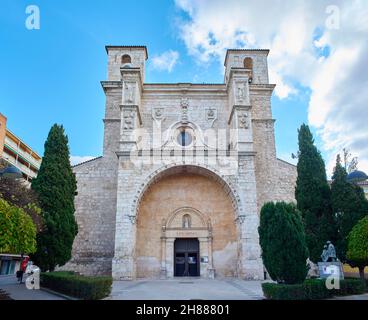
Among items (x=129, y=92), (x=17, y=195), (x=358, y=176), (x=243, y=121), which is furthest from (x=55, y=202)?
(x=358, y=176)

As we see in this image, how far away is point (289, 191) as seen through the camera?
19.0m

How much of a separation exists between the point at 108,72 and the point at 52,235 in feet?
42.6

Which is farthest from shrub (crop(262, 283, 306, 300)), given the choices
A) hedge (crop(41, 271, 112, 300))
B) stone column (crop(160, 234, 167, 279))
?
stone column (crop(160, 234, 167, 279))

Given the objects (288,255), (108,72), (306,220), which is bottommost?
(288,255)

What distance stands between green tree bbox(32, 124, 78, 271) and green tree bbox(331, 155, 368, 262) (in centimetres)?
1106

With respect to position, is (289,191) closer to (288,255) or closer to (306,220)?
(306,220)

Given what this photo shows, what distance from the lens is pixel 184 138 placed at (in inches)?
794

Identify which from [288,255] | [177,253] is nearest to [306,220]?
[288,255]

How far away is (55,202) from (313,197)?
10.9 metres

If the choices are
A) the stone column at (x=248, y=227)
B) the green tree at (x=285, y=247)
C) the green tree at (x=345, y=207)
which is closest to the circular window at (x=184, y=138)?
the stone column at (x=248, y=227)

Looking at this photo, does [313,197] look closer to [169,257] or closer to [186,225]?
[186,225]

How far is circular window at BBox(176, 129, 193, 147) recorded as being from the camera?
20.0 meters

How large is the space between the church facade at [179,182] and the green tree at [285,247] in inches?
246

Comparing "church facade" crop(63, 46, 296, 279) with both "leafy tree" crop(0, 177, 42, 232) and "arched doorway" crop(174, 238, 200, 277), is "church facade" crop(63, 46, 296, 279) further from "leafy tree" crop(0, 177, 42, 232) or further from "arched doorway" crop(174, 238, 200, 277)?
"leafy tree" crop(0, 177, 42, 232)
